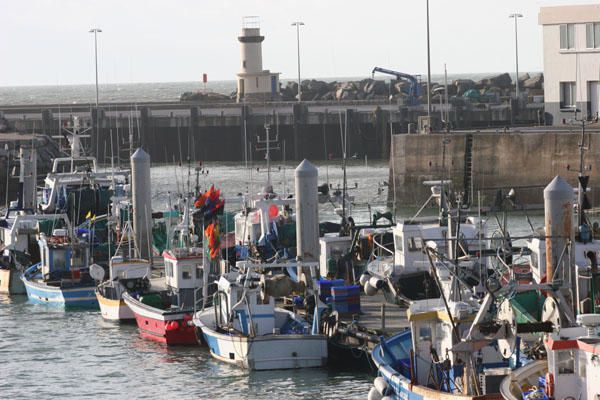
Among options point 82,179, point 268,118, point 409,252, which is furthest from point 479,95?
point 409,252

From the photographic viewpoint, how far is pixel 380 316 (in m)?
34.1

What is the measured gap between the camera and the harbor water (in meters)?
31.3

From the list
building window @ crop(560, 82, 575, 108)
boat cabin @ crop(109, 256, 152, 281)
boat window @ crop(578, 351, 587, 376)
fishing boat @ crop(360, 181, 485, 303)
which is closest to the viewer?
boat window @ crop(578, 351, 587, 376)

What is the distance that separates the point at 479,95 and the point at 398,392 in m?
75.6

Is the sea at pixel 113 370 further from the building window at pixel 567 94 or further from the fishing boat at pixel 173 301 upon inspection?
the building window at pixel 567 94

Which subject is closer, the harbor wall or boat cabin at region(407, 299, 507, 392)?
boat cabin at region(407, 299, 507, 392)

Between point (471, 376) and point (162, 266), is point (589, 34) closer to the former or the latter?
point (162, 266)

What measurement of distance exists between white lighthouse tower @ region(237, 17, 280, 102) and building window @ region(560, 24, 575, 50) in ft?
133

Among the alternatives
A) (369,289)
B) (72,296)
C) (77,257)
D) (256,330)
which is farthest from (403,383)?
(77,257)

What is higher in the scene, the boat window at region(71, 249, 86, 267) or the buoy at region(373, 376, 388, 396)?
the boat window at region(71, 249, 86, 267)

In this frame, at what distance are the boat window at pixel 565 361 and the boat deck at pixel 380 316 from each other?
8.48m

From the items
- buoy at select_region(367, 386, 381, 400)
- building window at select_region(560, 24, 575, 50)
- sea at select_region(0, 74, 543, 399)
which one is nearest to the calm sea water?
sea at select_region(0, 74, 543, 399)

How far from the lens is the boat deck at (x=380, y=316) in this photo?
32.3m

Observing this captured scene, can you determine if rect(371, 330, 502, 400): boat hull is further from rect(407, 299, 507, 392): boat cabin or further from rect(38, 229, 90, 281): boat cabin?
rect(38, 229, 90, 281): boat cabin
